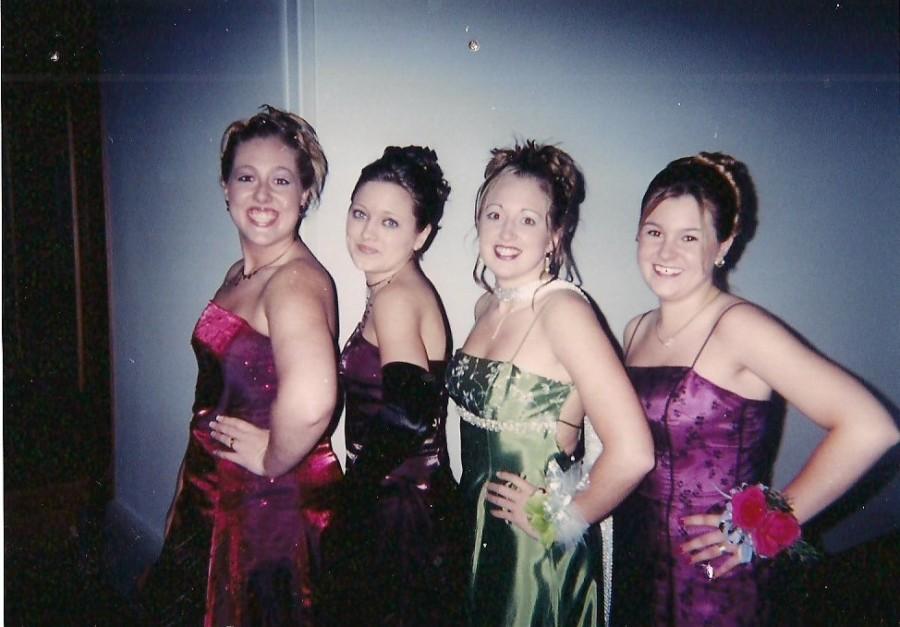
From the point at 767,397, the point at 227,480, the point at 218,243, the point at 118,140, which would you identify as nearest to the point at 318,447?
the point at 227,480

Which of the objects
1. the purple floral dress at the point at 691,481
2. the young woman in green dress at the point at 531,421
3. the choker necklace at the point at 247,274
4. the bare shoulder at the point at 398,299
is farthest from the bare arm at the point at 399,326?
the purple floral dress at the point at 691,481

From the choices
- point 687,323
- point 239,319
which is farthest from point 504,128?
point 239,319

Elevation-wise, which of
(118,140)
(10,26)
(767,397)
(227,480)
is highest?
(10,26)

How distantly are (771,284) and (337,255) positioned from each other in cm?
129

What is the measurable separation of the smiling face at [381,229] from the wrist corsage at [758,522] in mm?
826

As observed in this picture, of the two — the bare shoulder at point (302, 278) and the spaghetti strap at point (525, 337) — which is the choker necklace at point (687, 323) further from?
the bare shoulder at point (302, 278)

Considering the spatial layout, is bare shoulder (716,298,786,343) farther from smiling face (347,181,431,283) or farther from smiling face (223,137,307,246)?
smiling face (223,137,307,246)

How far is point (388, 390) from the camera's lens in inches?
48.9

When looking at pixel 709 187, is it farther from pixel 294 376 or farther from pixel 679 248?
pixel 294 376

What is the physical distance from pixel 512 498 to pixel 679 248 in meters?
Answer: 0.60

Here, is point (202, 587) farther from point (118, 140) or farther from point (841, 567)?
point (841, 567)

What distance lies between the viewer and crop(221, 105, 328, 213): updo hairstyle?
1.24 m

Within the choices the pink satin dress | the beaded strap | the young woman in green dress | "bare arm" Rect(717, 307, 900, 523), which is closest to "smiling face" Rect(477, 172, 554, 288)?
the young woman in green dress

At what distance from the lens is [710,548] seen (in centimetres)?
122
